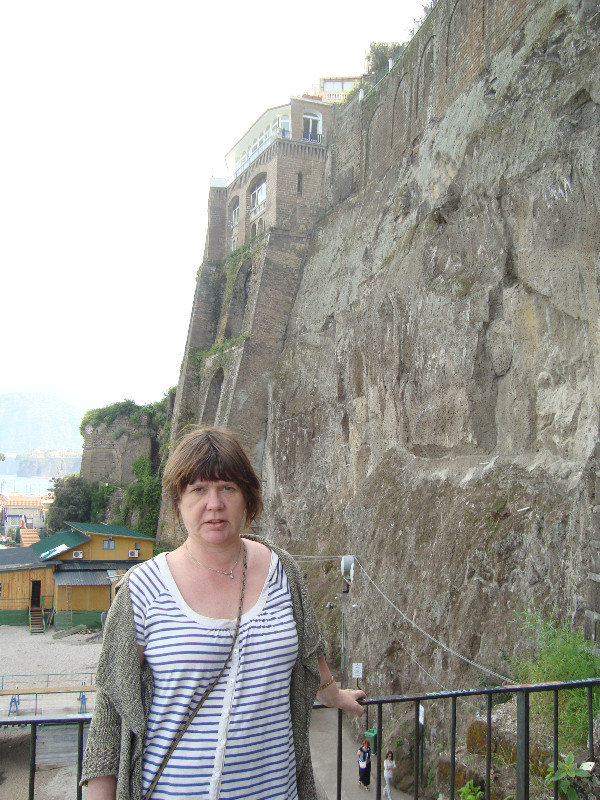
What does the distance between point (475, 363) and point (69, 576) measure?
2188 cm

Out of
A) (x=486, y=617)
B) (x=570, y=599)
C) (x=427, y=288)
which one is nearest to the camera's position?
(x=570, y=599)

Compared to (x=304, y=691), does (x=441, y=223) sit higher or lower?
higher

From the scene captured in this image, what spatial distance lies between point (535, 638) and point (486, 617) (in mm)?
1379

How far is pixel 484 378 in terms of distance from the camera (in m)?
12.4

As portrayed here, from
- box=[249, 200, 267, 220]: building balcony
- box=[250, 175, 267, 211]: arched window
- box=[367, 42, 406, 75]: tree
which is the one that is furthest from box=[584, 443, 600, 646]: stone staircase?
box=[250, 175, 267, 211]: arched window

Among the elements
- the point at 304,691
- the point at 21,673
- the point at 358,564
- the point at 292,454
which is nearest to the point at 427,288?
the point at 358,564

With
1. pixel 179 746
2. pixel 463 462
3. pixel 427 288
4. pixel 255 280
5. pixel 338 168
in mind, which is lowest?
pixel 179 746

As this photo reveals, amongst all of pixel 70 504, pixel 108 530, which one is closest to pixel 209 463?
pixel 108 530

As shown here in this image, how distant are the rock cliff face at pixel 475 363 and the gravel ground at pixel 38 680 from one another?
7.19 m

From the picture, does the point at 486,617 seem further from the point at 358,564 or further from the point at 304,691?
the point at 304,691

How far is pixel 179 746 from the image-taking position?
2.30 metres

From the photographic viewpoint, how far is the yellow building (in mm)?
27406

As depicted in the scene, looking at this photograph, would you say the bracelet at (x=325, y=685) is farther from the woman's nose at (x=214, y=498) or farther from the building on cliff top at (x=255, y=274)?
the building on cliff top at (x=255, y=274)

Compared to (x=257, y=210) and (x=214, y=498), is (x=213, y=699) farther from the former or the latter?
(x=257, y=210)
